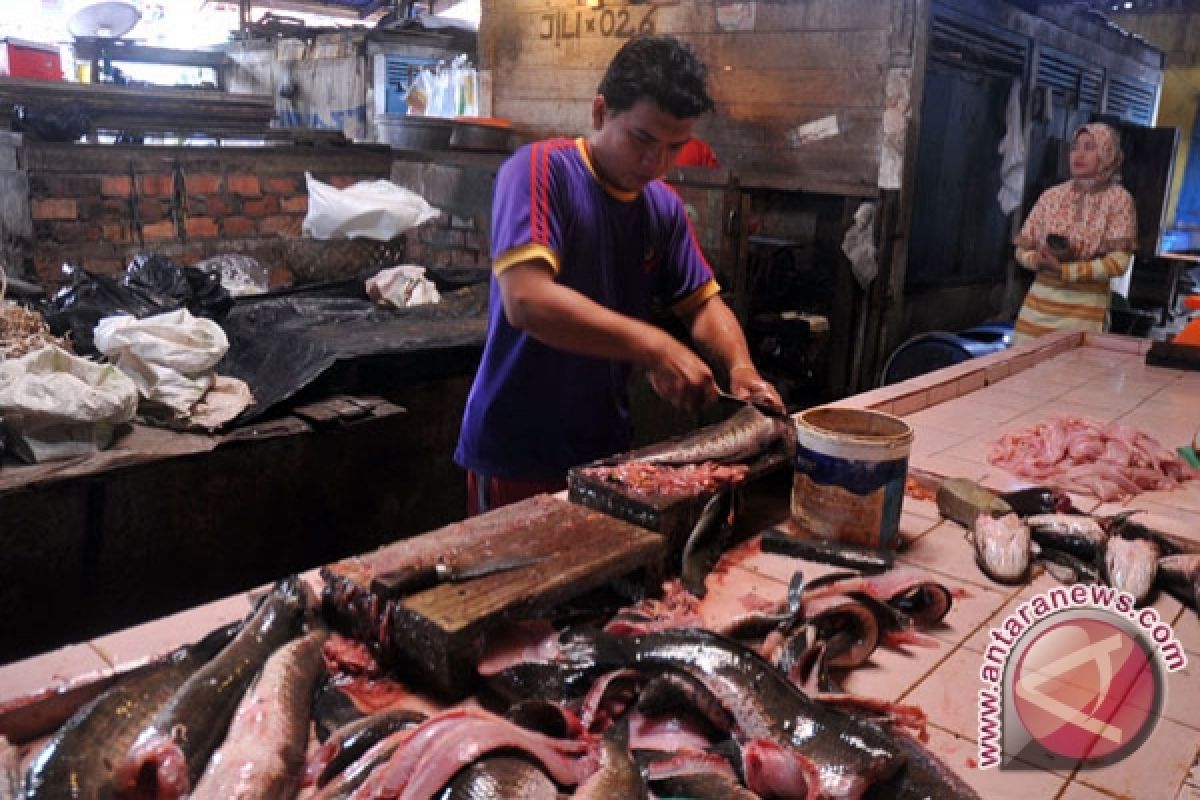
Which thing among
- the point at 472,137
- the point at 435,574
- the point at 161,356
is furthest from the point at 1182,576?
the point at 472,137

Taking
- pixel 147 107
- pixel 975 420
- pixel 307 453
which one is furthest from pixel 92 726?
pixel 147 107

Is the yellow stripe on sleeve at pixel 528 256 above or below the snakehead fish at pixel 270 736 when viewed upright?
above

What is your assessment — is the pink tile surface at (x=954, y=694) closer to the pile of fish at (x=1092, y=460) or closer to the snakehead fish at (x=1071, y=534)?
the snakehead fish at (x=1071, y=534)

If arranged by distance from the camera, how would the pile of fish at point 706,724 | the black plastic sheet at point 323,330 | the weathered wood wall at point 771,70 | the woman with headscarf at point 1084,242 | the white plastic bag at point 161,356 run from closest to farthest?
the pile of fish at point 706,724 → the white plastic bag at point 161,356 → the black plastic sheet at point 323,330 → the woman with headscarf at point 1084,242 → the weathered wood wall at point 771,70

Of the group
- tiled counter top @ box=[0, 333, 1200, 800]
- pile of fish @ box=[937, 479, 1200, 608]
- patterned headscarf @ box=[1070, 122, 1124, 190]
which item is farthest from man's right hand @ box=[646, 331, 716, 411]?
patterned headscarf @ box=[1070, 122, 1124, 190]

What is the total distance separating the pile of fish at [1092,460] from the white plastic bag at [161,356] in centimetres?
345

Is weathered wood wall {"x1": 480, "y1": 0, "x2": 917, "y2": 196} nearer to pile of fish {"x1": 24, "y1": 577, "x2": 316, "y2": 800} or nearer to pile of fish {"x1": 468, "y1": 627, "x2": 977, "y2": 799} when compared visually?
pile of fish {"x1": 468, "y1": 627, "x2": 977, "y2": 799}

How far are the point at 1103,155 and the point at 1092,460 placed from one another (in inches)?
171

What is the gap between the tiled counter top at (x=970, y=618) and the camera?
171 cm

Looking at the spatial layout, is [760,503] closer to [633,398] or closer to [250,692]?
[250,692]

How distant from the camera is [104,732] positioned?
153 centimetres

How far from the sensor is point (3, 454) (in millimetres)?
3594

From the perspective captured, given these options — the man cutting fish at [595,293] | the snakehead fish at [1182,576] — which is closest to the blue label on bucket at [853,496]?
the man cutting fish at [595,293]

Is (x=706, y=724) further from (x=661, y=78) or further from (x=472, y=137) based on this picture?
(x=472, y=137)
